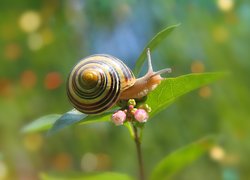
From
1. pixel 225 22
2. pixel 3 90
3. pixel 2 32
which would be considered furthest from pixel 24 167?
pixel 225 22

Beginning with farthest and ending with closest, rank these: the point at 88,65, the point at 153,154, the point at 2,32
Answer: the point at 2,32, the point at 153,154, the point at 88,65

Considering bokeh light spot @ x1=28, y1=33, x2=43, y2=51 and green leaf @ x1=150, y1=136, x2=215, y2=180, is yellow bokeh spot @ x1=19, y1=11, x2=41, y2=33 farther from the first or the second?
green leaf @ x1=150, y1=136, x2=215, y2=180

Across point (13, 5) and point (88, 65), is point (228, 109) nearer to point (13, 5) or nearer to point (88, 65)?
point (13, 5)

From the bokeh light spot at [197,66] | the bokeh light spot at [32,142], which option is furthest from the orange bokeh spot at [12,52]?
the bokeh light spot at [197,66]

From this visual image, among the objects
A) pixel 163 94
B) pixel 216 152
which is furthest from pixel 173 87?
pixel 216 152

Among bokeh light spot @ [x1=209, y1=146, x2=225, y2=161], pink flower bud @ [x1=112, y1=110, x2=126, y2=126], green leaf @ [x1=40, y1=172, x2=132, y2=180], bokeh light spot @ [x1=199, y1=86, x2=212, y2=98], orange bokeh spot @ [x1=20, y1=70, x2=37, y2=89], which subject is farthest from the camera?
orange bokeh spot @ [x1=20, y1=70, x2=37, y2=89]

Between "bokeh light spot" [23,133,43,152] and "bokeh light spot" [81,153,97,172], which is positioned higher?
"bokeh light spot" [23,133,43,152]

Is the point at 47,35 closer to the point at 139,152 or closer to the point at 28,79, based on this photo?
the point at 28,79

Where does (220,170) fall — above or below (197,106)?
below

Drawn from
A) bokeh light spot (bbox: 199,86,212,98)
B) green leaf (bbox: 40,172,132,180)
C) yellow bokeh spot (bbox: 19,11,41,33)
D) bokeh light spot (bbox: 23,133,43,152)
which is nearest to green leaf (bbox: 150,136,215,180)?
green leaf (bbox: 40,172,132,180)
